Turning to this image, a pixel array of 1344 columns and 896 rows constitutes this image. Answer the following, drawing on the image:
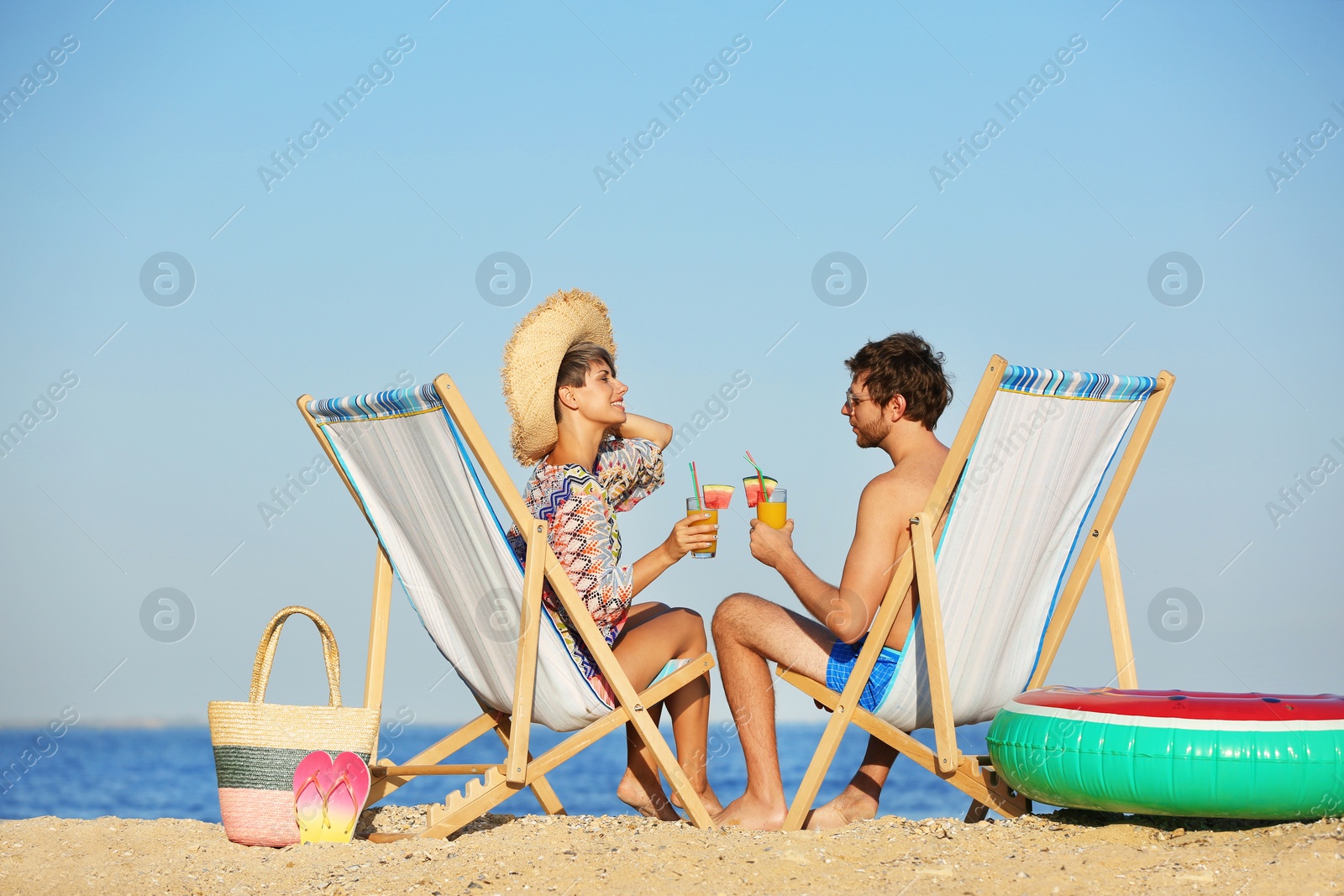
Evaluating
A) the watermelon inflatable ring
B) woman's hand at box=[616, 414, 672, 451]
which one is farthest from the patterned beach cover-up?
the watermelon inflatable ring

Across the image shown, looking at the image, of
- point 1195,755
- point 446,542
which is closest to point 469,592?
point 446,542

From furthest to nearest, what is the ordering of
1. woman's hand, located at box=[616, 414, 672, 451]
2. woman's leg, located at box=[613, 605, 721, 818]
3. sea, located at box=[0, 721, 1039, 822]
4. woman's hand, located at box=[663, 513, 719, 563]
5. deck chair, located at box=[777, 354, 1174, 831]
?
sea, located at box=[0, 721, 1039, 822]
woman's hand, located at box=[616, 414, 672, 451]
woman's leg, located at box=[613, 605, 721, 818]
woman's hand, located at box=[663, 513, 719, 563]
deck chair, located at box=[777, 354, 1174, 831]

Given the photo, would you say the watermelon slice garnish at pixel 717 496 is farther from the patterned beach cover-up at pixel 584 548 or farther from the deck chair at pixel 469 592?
the deck chair at pixel 469 592

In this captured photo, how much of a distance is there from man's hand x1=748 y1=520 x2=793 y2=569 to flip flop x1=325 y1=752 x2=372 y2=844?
4.76 ft

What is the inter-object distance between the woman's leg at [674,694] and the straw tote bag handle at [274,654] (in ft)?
3.04

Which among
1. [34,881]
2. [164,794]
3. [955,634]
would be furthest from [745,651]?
[164,794]

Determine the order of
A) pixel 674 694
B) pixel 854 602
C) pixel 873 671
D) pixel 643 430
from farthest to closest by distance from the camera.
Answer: pixel 643 430, pixel 674 694, pixel 873 671, pixel 854 602

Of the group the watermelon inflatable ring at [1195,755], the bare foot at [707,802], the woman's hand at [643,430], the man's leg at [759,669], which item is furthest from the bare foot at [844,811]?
the woman's hand at [643,430]

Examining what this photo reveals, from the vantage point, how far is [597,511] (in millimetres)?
3824

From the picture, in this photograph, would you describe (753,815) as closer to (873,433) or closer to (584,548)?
(584,548)

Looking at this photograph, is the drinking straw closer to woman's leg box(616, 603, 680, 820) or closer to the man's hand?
the man's hand

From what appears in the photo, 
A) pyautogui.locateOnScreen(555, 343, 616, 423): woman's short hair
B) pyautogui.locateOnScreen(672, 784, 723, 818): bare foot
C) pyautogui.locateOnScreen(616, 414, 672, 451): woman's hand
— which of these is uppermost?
pyautogui.locateOnScreen(555, 343, 616, 423): woman's short hair

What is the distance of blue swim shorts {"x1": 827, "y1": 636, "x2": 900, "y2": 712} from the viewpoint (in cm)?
367

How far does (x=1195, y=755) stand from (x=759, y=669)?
1401 mm
